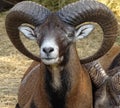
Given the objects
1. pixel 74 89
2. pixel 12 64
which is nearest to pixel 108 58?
pixel 74 89

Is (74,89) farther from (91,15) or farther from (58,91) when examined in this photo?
(91,15)

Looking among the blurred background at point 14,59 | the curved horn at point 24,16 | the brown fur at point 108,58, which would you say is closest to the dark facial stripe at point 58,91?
the curved horn at point 24,16

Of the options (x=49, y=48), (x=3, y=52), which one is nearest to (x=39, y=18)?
(x=49, y=48)

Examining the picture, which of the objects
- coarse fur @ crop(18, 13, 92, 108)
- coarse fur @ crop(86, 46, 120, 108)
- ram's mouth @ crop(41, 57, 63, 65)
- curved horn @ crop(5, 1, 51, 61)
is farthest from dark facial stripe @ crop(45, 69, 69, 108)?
coarse fur @ crop(86, 46, 120, 108)

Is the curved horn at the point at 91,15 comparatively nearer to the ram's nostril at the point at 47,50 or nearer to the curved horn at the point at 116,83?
the curved horn at the point at 116,83

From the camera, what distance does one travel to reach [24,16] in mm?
6945

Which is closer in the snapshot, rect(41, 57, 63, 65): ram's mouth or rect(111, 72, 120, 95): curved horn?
rect(41, 57, 63, 65): ram's mouth

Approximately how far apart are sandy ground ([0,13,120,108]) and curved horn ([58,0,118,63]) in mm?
3217

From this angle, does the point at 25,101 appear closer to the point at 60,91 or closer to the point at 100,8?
the point at 60,91

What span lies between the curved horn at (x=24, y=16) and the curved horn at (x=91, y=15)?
261mm

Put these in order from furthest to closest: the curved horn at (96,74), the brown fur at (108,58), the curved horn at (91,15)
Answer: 1. the brown fur at (108,58)
2. the curved horn at (96,74)
3. the curved horn at (91,15)

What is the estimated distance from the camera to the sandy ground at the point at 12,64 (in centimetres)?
1016

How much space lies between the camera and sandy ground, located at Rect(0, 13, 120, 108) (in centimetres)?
1016

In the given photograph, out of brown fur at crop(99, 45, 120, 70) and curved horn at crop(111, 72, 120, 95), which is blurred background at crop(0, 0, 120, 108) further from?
curved horn at crop(111, 72, 120, 95)
